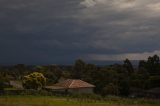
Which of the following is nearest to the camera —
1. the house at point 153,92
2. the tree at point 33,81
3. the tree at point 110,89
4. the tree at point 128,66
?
the tree at point 110,89

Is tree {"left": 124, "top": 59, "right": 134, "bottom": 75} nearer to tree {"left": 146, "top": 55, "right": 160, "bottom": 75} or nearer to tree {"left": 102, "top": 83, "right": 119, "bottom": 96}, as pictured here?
tree {"left": 146, "top": 55, "right": 160, "bottom": 75}

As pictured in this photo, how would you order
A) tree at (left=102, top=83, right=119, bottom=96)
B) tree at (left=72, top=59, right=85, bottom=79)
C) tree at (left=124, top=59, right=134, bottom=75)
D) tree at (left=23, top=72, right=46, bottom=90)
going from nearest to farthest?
1. tree at (left=102, top=83, right=119, bottom=96)
2. tree at (left=23, top=72, right=46, bottom=90)
3. tree at (left=124, top=59, right=134, bottom=75)
4. tree at (left=72, top=59, right=85, bottom=79)

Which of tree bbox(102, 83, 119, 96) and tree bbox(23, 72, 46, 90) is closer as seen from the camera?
tree bbox(102, 83, 119, 96)

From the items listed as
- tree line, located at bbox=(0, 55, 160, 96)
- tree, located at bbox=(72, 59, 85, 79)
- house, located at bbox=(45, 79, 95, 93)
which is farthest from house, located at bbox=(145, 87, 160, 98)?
tree, located at bbox=(72, 59, 85, 79)

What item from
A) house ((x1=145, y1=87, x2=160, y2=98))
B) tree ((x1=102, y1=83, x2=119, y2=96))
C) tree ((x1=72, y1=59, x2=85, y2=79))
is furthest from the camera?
tree ((x1=72, y1=59, x2=85, y2=79))

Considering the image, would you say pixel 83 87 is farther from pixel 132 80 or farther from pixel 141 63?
pixel 141 63

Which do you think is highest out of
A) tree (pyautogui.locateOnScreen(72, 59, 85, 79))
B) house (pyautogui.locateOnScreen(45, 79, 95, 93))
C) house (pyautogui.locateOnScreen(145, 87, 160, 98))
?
tree (pyautogui.locateOnScreen(72, 59, 85, 79))

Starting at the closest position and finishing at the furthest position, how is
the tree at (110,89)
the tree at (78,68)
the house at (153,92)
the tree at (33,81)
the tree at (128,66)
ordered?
1. the tree at (110,89)
2. the house at (153,92)
3. the tree at (33,81)
4. the tree at (128,66)
5. the tree at (78,68)

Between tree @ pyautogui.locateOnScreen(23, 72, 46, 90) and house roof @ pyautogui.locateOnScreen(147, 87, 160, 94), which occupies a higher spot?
tree @ pyautogui.locateOnScreen(23, 72, 46, 90)

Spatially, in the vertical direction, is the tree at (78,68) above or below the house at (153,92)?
above

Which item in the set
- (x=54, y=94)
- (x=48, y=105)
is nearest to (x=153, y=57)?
(x=54, y=94)

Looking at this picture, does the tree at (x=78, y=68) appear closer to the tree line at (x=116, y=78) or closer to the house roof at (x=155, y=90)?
the tree line at (x=116, y=78)

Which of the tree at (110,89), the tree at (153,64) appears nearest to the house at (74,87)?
the tree at (110,89)

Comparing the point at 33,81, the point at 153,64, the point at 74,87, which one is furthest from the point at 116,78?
the point at 153,64
